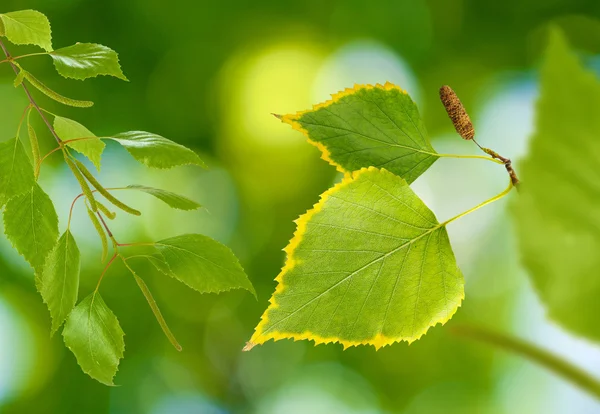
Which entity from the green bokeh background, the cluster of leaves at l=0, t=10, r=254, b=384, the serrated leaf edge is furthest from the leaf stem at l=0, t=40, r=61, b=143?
the green bokeh background

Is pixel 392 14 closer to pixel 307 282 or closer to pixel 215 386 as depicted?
pixel 215 386

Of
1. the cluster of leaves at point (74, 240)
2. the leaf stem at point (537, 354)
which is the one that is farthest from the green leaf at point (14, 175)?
the leaf stem at point (537, 354)

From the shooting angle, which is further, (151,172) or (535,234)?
(151,172)

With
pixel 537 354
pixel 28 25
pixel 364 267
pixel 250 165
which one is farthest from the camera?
pixel 250 165

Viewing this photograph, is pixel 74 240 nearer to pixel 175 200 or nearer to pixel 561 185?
pixel 175 200

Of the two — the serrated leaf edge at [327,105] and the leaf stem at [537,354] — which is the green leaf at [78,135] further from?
the leaf stem at [537,354]

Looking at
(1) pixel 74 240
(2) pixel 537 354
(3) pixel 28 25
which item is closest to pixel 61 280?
(1) pixel 74 240

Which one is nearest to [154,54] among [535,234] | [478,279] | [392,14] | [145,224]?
[145,224]
